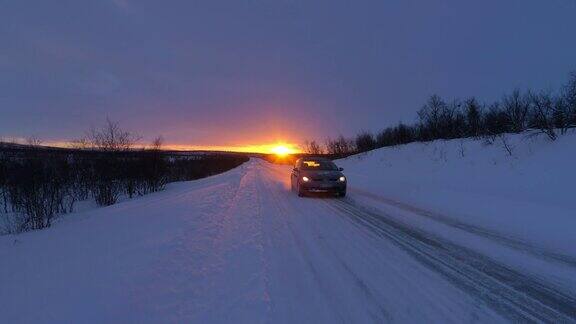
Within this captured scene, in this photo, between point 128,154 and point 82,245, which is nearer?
point 82,245

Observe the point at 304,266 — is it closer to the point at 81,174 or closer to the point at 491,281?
the point at 491,281

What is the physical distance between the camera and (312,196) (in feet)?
59.0

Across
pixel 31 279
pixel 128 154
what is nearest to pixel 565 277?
pixel 31 279

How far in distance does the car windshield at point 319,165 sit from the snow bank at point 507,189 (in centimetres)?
172

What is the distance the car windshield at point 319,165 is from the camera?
18734 millimetres

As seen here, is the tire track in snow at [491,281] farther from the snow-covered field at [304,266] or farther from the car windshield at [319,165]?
the car windshield at [319,165]

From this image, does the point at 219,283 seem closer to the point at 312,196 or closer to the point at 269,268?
the point at 269,268

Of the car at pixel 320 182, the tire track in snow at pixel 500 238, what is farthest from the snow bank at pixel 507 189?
the car at pixel 320 182

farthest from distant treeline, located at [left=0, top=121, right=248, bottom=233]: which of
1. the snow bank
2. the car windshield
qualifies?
the snow bank

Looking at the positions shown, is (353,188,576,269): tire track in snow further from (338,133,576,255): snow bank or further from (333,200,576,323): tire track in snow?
(333,200,576,323): tire track in snow

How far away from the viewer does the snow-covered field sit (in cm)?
458

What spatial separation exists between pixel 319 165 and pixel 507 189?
794cm

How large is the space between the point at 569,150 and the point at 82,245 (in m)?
18.3

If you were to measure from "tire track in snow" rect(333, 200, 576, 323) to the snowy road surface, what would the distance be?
0.07 ft
